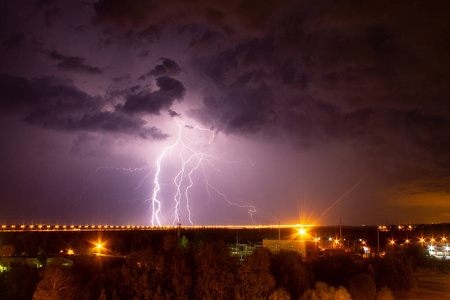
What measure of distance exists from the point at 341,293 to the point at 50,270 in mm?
11059

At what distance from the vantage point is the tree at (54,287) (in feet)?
48.8

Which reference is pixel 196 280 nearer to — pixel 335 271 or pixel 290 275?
pixel 290 275

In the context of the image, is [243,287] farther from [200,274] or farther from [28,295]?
[28,295]

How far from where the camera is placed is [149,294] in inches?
553

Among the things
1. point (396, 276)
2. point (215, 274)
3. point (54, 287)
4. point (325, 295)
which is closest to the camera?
point (215, 274)

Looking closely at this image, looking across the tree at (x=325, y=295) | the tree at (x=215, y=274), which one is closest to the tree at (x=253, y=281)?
the tree at (x=215, y=274)

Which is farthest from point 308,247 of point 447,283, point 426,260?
point 426,260

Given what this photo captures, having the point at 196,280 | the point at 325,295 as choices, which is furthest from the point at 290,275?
the point at 196,280

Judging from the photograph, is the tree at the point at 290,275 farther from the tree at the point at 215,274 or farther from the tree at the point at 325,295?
the tree at the point at 215,274

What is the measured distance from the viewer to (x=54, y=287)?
588 inches

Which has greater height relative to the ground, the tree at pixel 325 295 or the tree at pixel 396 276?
the tree at pixel 325 295

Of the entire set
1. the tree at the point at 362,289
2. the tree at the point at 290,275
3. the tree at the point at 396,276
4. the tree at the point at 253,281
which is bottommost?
the tree at the point at 396,276

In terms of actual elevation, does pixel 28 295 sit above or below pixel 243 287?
below

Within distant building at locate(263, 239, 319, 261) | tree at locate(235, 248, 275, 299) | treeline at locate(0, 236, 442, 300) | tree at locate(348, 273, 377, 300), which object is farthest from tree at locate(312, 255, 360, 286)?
tree at locate(235, 248, 275, 299)
